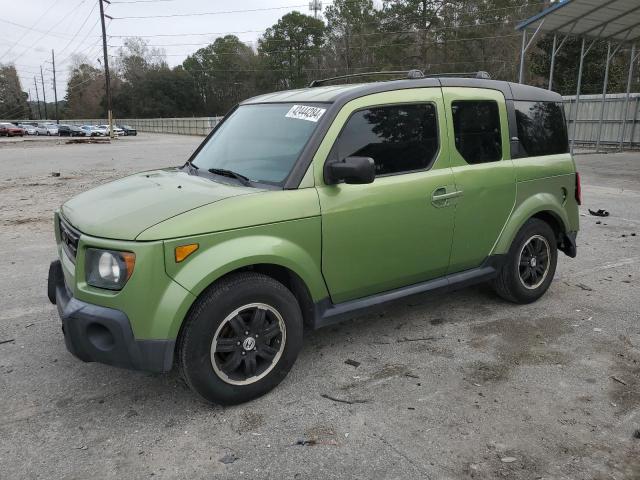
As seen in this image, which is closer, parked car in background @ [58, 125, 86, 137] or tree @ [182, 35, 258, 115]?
parked car in background @ [58, 125, 86, 137]

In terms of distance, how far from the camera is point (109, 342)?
114 inches

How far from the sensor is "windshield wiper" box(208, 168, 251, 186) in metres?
3.49

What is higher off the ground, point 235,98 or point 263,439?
point 235,98

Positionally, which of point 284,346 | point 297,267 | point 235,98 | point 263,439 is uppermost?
point 235,98

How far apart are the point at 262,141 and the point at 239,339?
57.2 inches

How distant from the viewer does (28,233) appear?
7883 millimetres

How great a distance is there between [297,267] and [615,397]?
2.13m

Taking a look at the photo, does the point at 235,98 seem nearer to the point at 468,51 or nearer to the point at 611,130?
the point at 468,51

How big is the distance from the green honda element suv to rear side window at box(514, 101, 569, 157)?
0.06 feet

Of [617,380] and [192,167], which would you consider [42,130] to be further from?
[617,380]

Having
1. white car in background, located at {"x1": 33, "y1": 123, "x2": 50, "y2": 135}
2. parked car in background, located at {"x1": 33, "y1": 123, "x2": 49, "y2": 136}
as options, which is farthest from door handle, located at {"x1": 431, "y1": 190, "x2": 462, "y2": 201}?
parked car in background, located at {"x1": 33, "y1": 123, "x2": 49, "y2": 136}

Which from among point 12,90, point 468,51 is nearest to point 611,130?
point 468,51

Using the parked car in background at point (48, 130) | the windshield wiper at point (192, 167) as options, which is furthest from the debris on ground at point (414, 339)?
the parked car in background at point (48, 130)

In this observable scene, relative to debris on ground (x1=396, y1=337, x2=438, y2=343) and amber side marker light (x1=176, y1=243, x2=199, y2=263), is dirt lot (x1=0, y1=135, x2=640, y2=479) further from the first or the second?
amber side marker light (x1=176, y1=243, x2=199, y2=263)
